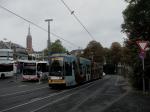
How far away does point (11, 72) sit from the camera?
203 ft

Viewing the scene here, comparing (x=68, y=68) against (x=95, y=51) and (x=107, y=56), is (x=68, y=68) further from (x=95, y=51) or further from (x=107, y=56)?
(x=107, y=56)

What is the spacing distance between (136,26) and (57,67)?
821 centimetres

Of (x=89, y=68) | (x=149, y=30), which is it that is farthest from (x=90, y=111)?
(x=89, y=68)

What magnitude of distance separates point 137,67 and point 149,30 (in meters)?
4.90

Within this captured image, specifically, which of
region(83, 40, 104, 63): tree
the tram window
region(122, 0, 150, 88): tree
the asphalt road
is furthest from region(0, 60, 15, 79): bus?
region(83, 40, 104, 63): tree

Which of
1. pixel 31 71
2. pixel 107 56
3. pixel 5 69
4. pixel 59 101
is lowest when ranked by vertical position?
pixel 59 101

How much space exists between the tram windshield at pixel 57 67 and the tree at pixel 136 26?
21.8 ft

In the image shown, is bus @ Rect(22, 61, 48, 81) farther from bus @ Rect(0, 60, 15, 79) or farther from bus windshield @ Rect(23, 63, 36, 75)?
bus @ Rect(0, 60, 15, 79)

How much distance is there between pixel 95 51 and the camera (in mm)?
123875

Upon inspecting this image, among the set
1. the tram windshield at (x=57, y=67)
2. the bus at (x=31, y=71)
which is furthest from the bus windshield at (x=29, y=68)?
the tram windshield at (x=57, y=67)

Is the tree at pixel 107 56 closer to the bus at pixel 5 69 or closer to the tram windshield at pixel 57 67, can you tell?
the bus at pixel 5 69

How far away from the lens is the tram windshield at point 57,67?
34312 mm

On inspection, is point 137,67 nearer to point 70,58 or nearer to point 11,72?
point 70,58

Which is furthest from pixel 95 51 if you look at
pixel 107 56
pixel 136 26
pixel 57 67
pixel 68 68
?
pixel 136 26
